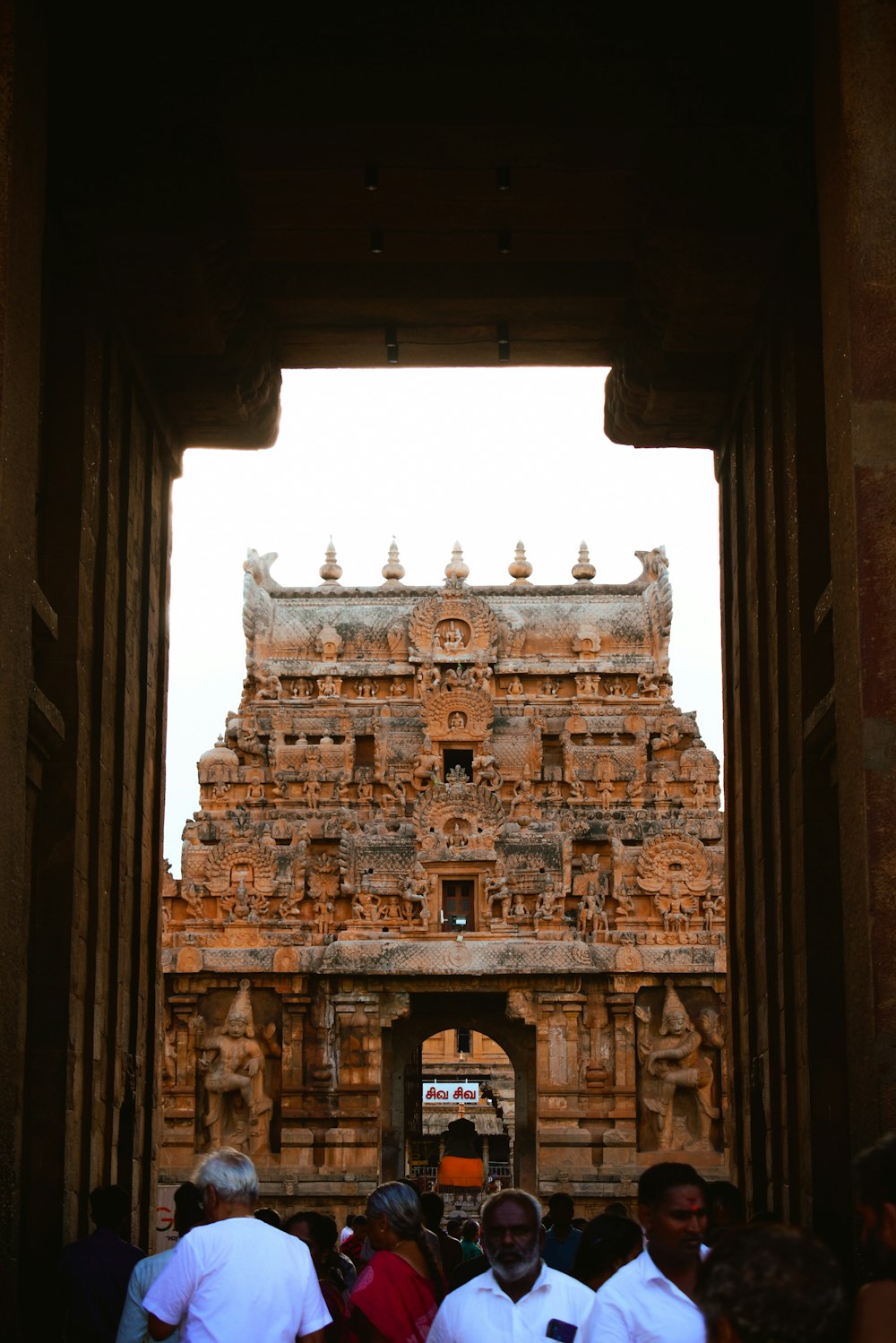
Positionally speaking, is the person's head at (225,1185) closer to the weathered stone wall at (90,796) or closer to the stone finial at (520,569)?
the weathered stone wall at (90,796)

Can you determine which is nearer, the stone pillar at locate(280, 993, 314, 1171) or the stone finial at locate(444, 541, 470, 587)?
the stone pillar at locate(280, 993, 314, 1171)

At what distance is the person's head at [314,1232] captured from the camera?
999 centimetres

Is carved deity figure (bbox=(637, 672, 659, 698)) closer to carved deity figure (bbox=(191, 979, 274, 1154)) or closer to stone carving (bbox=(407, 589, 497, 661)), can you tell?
stone carving (bbox=(407, 589, 497, 661))

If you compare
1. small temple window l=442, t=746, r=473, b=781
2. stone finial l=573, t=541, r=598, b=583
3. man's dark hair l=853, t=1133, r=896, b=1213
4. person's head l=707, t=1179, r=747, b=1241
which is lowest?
person's head l=707, t=1179, r=747, b=1241

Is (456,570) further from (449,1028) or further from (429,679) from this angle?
(449,1028)

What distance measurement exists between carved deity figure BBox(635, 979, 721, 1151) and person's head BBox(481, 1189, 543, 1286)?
95.8ft

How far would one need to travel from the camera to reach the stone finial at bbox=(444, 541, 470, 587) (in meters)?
49.0

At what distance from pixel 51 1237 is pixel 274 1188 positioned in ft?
79.1

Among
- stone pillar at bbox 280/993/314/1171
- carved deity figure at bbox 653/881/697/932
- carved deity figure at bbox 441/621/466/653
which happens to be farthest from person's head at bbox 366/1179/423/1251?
carved deity figure at bbox 441/621/466/653

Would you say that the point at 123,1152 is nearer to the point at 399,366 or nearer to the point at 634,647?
the point at 399,366

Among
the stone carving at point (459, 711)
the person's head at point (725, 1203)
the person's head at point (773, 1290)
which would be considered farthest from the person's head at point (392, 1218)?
the stone carving at point (459, 711)

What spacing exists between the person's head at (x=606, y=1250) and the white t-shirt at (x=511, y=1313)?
1.49 m

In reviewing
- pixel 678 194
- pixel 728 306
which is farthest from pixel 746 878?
pixel 678 194

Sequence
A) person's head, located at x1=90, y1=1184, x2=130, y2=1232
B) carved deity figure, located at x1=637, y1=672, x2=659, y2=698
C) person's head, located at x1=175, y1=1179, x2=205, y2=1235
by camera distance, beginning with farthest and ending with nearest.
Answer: carved deity figure, located at x1=637, y1=672, x2=659, y2=698 < person's head, located at x1=90, y1=1184, x2=130, y2=1232 < person's head, located at x1=175, y1=1179, x2=205, y2=1235
